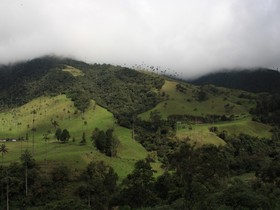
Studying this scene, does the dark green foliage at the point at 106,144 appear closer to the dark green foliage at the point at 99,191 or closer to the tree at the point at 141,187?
the dark green foliage at the point at 99,191

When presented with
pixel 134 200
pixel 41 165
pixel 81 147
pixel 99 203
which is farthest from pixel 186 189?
pixel 81 147

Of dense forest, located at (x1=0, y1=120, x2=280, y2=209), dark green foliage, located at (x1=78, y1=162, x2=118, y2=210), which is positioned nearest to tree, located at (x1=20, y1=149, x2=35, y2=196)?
dense forest, located at (x1=0, y1=120, x2=280, y2=209)

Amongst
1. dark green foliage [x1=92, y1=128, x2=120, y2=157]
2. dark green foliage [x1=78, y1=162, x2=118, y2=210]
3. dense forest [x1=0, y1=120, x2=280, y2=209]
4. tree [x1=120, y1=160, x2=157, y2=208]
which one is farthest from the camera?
dark green foliage [x1=92, y1=128, x2=120, y2=157]

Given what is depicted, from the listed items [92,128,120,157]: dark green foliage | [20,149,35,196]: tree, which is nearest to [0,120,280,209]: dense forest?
[20,149,35,196]: tree

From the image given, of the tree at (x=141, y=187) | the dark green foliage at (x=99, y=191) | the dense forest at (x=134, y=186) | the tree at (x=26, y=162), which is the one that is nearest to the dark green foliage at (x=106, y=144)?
the dense forest at (x=134, y=186)

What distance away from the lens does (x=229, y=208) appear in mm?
55719

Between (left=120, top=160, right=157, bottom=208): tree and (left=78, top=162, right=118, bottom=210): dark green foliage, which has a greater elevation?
(left=120, top=160, right=157, bottom=208): tree

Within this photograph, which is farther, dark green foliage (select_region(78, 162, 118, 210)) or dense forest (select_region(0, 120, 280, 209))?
dark green foliage (select_region(78, 162, 118, 210))

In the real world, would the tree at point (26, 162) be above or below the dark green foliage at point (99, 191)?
above

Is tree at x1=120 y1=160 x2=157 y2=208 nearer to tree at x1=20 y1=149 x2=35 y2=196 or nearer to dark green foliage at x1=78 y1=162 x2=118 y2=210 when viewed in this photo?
dark green foliage at x1=78 y1=162 x2=118 y2=210

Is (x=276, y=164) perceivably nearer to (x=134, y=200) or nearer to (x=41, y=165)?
(x=134, y=200)

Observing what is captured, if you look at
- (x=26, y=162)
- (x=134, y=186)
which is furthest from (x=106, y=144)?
(x=134, y=186)

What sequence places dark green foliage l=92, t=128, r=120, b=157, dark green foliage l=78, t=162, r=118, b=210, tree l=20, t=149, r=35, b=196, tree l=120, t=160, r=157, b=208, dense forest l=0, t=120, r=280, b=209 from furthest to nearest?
1. dark green foliage l=92, t=128, r=120, b=157
2. tree l=20, t=149, r=35, b=196
3. dark green foliage l=78, t=162, r=118, b=210
4. tree l=120, t=160, r=157, b=208
5. dense forest l=0, t=120, r=280, b=209

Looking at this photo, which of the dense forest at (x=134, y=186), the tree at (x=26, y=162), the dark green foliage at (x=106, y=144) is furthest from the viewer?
the dark green foliage at (x=106, y=144)
